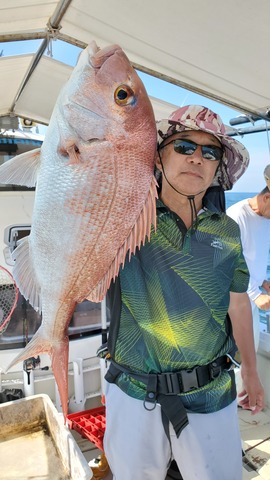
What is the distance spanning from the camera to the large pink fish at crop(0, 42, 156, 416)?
1383 millimetres

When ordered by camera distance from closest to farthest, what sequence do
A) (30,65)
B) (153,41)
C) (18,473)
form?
(153,41)
(18,473)
(30,65)

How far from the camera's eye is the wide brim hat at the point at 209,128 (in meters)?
1.74

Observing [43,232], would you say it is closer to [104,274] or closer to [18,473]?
[104,274]

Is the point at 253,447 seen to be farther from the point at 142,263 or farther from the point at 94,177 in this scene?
the point at 94,177

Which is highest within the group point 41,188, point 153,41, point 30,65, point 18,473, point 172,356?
point 30,65

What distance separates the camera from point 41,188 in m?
1.42

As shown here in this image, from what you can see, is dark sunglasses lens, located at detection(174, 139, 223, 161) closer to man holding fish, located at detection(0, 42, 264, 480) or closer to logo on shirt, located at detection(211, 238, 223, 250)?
man holding fish, located at detection(0, 42, 264, 480)

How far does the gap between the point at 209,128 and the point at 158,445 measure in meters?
1.42

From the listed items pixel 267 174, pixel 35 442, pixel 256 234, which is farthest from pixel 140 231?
pixel 35 442

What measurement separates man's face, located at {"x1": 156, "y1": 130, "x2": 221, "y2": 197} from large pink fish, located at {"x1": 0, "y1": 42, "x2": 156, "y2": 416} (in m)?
0.33

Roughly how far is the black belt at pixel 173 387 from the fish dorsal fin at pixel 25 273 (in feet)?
1.93

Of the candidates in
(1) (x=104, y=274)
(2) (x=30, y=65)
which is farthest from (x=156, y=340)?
(2) (x=30, y=65)

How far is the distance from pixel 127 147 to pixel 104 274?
0.47 m

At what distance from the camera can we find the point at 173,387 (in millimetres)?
1780
